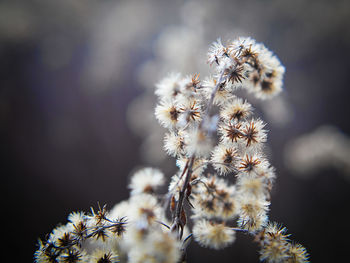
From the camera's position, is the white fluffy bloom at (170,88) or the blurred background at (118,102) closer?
the white fluffy bloom at (170,88)

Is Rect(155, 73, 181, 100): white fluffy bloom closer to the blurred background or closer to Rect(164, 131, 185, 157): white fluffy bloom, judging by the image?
Rect(164, 131, 185, 157): white fluffy bloom

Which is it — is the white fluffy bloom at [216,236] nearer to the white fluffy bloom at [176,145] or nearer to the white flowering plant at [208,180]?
the white flowering plant at [208,180]

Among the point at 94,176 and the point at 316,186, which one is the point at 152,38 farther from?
the point at 316,186

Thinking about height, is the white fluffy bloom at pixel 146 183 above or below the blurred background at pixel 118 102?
below

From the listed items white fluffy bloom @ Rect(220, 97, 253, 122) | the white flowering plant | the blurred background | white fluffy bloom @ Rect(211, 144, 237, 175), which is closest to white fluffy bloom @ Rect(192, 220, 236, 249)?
the white flowering plant

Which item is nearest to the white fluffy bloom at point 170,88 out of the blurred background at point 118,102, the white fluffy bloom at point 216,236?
the white fluffy bloom at point 216,236

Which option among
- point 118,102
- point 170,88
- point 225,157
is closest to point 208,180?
point 225,157
